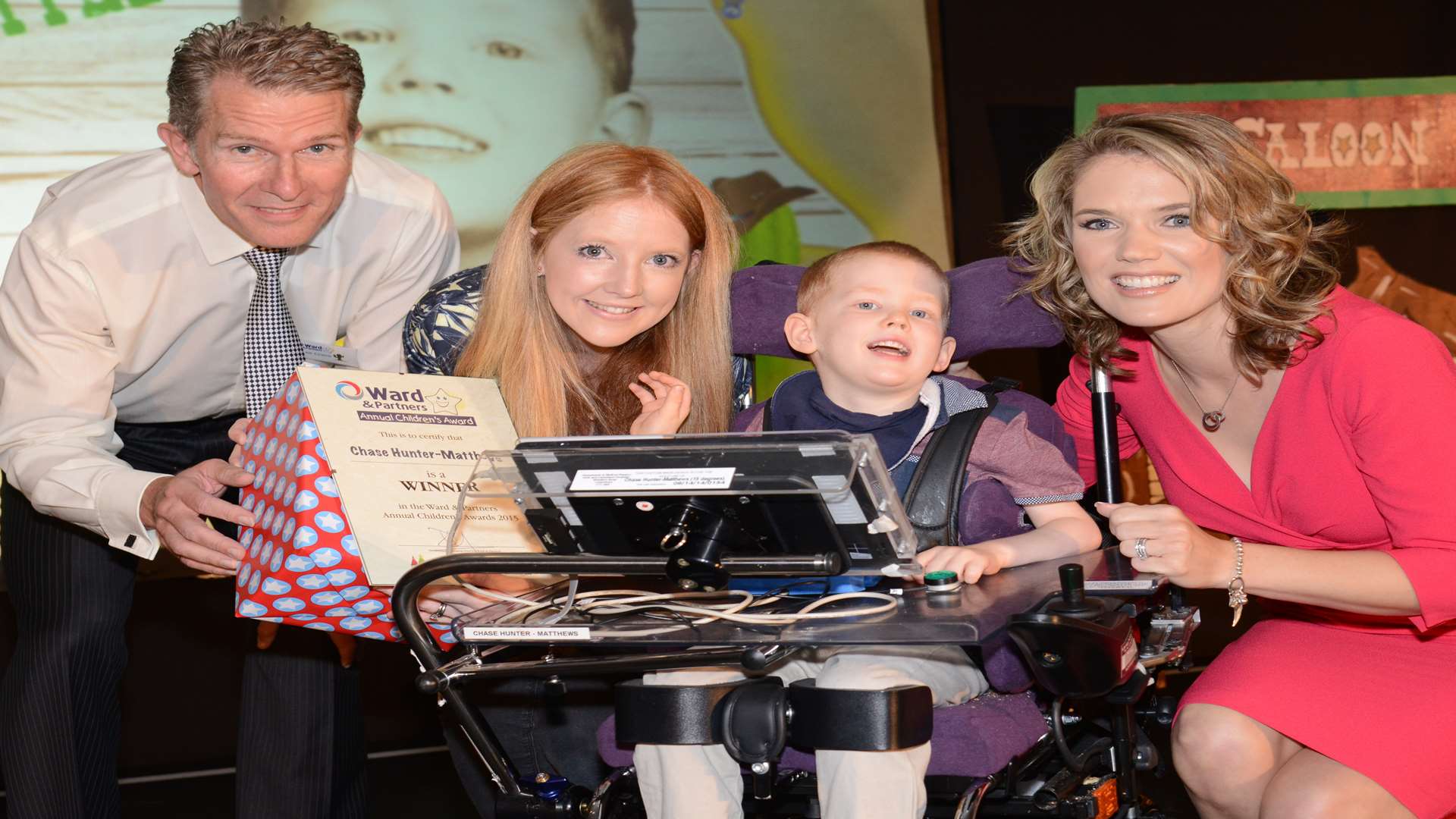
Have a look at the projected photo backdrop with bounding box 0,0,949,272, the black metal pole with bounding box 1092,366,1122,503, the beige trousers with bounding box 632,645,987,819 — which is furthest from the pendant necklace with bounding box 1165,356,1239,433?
the projected photo backdrop with bounding box 0,0,949,272

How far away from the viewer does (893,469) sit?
2230 millimetres

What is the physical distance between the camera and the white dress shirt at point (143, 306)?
2.49 m

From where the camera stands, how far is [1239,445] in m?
2.33

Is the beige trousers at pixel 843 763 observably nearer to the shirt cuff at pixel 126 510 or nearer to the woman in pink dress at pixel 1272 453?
the woman in pink dress at pixel 1272 453

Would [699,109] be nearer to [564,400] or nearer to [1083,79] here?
[1083,79]

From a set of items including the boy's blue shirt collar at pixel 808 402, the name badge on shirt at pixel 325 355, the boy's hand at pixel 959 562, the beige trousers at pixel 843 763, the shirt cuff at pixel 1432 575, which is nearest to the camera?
the beige trousers at pixel 843 763

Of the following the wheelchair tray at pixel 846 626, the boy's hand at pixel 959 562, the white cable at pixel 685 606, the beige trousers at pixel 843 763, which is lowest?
the beige trousers at pixel 843 763

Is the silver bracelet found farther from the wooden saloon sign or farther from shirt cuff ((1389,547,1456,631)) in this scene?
the wooden saloon sign

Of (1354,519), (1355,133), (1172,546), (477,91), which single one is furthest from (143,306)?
(1355,133)

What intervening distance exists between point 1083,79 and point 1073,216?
2321 mm

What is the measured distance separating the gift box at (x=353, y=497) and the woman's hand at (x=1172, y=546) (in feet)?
3.05

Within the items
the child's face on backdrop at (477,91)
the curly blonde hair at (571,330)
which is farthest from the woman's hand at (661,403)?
the child's face on backdrop at (477,91)

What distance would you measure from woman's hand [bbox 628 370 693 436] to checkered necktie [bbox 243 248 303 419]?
0.78 m

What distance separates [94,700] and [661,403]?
128 centimetres
